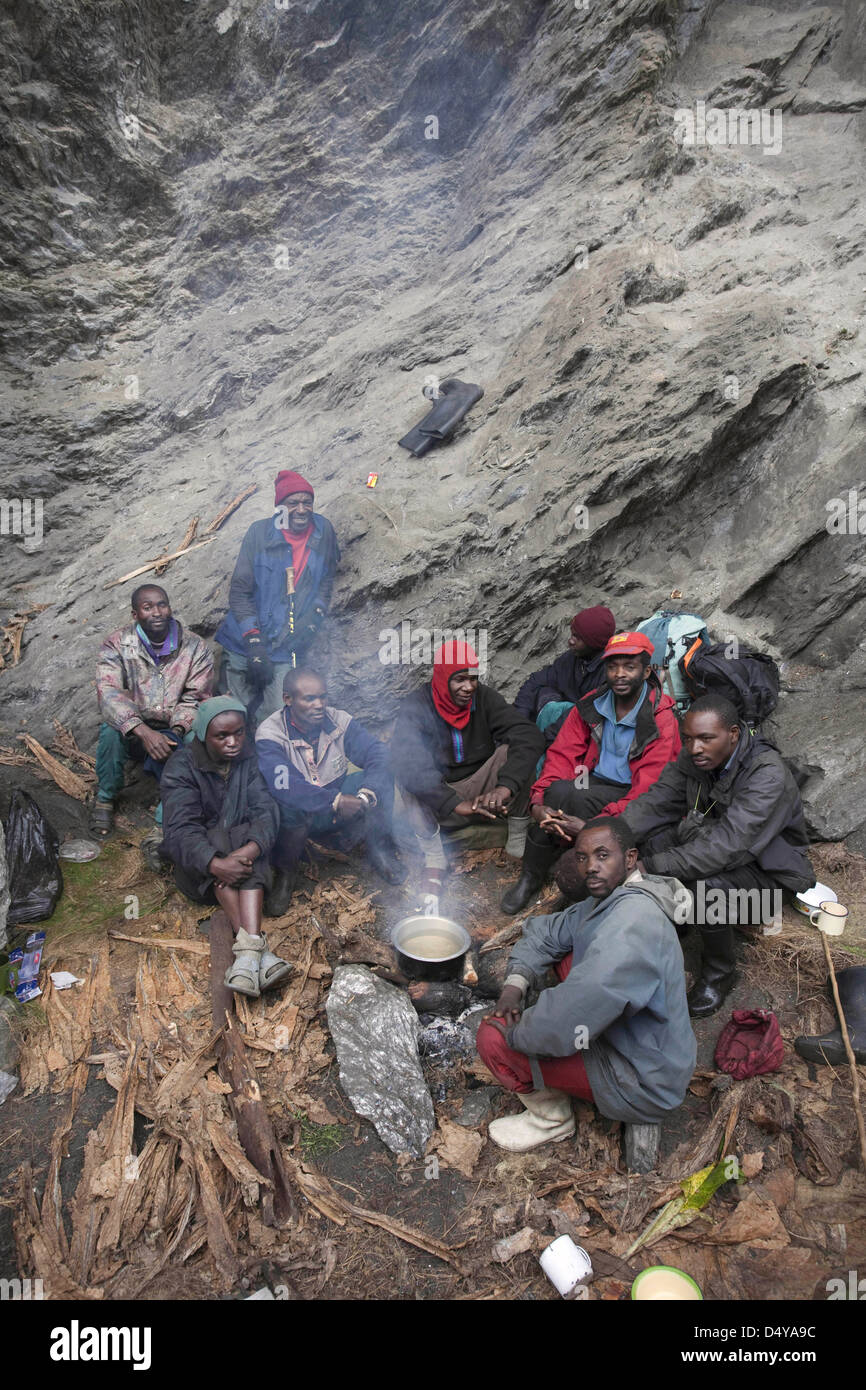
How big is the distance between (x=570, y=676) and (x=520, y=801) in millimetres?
1023

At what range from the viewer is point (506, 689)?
627 cm

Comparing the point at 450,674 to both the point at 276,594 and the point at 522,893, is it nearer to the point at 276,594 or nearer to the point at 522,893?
the point at 522,893

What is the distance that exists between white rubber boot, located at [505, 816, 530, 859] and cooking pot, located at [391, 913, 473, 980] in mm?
1171

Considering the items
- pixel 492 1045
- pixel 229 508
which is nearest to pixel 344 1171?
pixel 492 1045

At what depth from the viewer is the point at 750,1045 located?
3.60 m

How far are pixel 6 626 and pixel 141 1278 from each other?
6.86 metres

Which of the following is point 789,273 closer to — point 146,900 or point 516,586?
point 516,586

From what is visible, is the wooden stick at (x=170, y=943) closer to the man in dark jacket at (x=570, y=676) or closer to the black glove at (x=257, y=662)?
the black glove at (x=257, y=662)

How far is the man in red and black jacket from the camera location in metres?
4.68

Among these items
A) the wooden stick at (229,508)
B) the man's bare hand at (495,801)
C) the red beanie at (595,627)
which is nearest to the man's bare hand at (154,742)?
the man's bare hand at (495,801)

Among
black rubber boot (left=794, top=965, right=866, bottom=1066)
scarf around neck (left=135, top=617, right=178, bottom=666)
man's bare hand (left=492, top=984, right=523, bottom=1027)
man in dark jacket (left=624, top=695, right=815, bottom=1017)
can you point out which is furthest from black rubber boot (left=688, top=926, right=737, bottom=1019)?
scarf around neck (left=135, top=617, right=178, bottom=666)

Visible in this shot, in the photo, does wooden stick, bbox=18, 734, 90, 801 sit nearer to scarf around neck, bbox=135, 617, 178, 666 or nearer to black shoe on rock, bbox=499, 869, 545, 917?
scarf around neck, bbox=135, 617, 178, 666

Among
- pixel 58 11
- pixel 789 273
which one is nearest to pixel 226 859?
pixel 789 273

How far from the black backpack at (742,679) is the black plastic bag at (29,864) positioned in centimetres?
433
